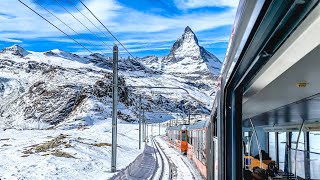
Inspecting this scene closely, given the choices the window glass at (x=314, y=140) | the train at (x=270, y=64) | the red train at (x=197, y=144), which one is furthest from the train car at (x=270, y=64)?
the red train at (x=197, y=144)

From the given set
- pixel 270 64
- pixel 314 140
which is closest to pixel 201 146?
pixel 314 140

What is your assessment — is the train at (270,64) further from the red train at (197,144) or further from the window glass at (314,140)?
the red train at (197,144)

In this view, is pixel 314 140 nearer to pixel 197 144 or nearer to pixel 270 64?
pixel 270 64

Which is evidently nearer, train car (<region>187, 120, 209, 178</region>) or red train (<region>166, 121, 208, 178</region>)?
train car (<region>187, 120, 209, 178</region>)

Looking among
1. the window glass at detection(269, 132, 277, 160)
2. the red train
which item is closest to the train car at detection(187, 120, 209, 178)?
the red train

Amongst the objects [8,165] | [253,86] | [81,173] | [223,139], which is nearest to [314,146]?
[223,139]

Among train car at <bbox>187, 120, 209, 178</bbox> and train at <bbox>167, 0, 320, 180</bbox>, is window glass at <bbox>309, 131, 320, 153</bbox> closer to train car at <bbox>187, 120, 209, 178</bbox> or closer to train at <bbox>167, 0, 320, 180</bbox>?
train at <bbox>167, 0, 320, 180</bbox>

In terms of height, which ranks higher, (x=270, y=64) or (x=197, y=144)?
(x=270, y=64)

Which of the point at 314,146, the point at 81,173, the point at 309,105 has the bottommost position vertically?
the point at 81,173

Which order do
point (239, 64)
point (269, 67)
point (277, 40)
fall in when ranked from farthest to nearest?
point (239, 64) → point (269, 67) → point (277, 40)

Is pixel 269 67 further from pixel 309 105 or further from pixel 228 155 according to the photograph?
pixel 309 105

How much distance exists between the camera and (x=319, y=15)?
203 cm

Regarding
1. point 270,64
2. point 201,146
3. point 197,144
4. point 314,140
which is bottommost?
point 197,144

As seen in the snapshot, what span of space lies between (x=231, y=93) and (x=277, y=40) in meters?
2.32
